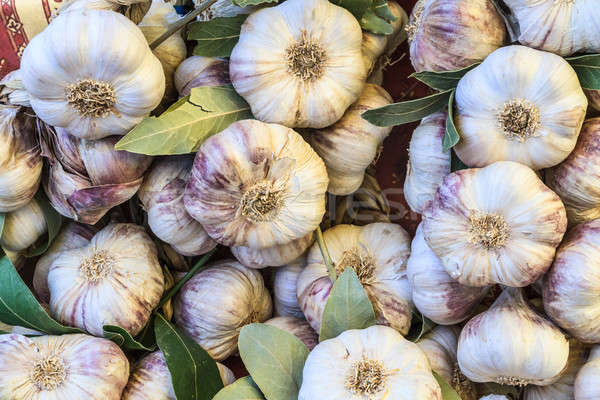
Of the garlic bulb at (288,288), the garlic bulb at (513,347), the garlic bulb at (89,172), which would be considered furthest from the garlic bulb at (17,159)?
the garlic bulb at (513,347)

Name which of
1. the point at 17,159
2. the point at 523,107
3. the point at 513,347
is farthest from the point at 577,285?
the point at 17,159

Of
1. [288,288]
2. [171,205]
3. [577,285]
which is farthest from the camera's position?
[288,288]

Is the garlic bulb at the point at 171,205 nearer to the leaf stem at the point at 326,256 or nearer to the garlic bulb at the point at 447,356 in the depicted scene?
the leaf stem at the point at 326,256

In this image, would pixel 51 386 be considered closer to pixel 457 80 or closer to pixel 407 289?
pixel 407 289

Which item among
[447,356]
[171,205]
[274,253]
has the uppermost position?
[171,205]

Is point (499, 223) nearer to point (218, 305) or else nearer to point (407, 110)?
point (407, 110)

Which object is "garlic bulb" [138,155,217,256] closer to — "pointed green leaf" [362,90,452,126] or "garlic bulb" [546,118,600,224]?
"pointed green leaf" [362,90,452,126]

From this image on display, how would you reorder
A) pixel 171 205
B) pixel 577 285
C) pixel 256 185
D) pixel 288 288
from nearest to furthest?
1. pixel 577 285
2. pixel 256 185
3. pixel 171 205
4. pixel 288 288
